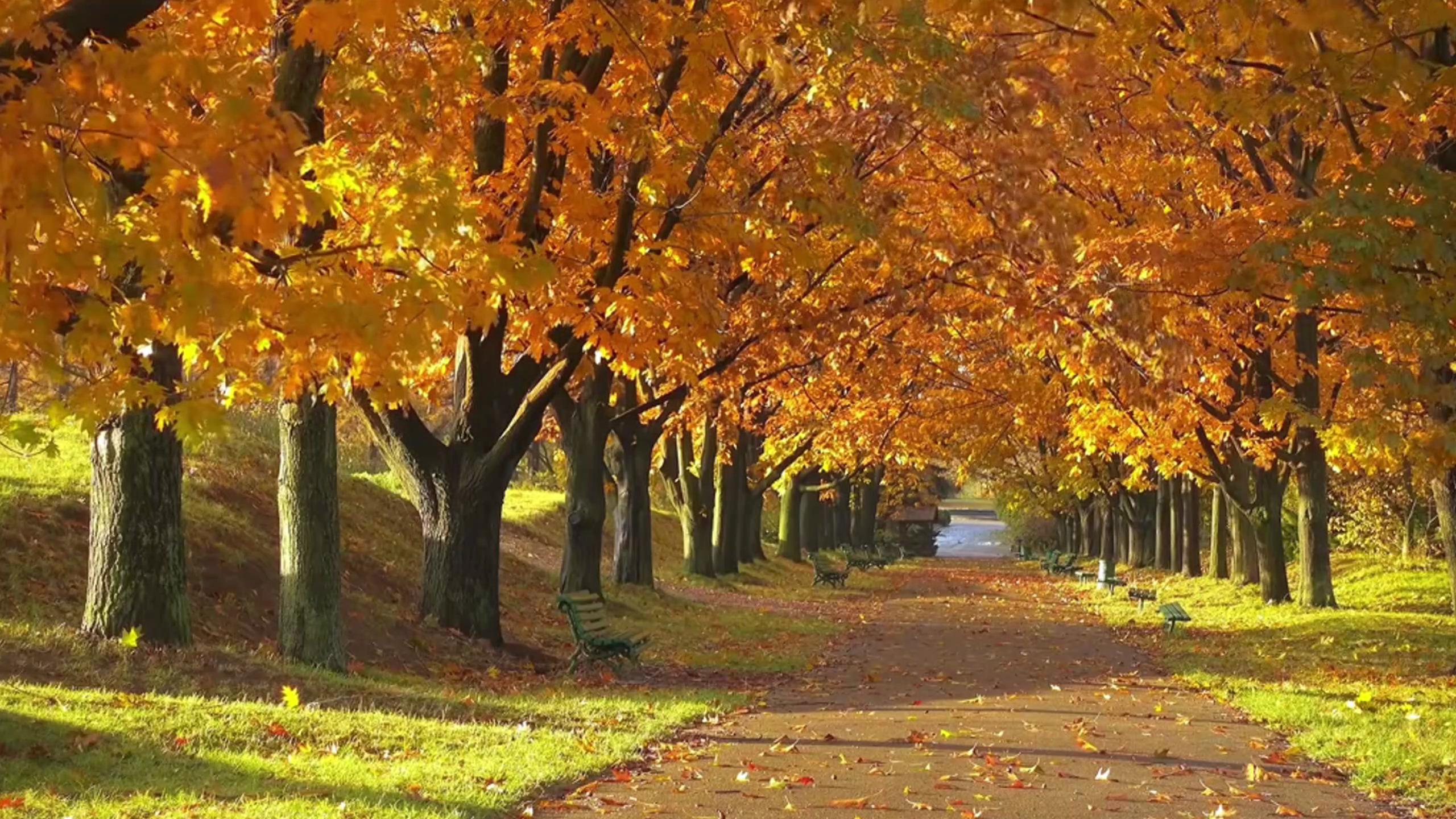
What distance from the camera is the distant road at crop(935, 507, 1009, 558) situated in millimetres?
107250

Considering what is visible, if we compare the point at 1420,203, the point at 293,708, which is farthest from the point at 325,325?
the point at 1420,203

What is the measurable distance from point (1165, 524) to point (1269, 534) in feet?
64.6

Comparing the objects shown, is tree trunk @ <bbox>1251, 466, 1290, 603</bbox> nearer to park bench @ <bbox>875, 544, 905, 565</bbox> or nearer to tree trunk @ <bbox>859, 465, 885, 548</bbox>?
park bench @ <bbox>875, 544, 905, 565</bbox>

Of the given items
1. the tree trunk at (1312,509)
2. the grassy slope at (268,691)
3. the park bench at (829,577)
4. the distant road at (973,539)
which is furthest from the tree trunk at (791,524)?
the distant road at (973,539)

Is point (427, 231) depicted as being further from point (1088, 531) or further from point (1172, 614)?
point (1088, 531)

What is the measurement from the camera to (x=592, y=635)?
15.6 m

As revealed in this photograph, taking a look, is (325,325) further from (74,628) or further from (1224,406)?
(1224,406)

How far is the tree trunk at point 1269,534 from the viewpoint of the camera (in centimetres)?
2673

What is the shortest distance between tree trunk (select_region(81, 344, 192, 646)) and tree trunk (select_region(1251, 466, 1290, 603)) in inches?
812

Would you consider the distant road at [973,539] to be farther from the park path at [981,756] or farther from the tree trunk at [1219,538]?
the park path at [981,756]

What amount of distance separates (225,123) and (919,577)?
45.8 metres

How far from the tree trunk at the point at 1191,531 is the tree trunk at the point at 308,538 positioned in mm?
30774

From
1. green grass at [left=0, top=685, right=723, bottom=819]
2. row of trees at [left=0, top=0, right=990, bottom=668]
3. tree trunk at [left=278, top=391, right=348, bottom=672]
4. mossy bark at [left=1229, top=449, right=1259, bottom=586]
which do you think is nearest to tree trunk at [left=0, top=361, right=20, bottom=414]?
row of trees at [left=0, top=0, right=990, bottom=668]

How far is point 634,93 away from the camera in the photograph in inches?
561
